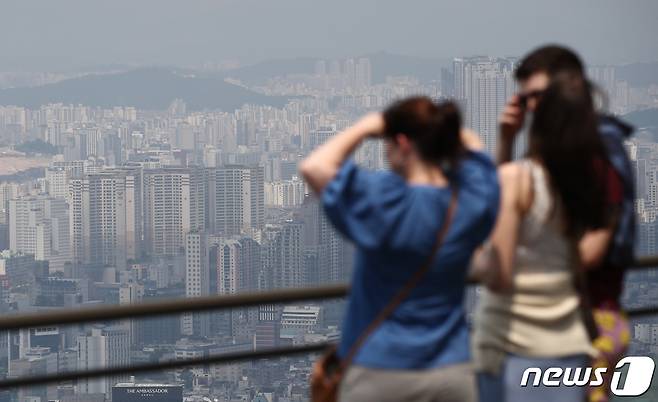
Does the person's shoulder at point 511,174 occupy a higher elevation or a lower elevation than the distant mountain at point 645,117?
higher

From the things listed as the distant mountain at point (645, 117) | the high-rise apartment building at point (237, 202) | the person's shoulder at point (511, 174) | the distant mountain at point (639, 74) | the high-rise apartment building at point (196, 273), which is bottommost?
the high-rise apartment building at point (196, 273)

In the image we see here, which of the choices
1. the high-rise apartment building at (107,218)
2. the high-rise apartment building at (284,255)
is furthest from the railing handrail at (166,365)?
the high-rise apartment building at (107,218)

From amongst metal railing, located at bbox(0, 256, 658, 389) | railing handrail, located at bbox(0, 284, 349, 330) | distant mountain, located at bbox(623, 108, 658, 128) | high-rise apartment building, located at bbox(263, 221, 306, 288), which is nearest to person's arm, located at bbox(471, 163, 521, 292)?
metal railing, located at bbox(0, 256, 658, 389)

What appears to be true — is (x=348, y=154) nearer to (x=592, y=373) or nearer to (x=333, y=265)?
(x=592, y=373)

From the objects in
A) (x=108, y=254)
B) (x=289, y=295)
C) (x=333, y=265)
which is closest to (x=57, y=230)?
(x=108, y=254)

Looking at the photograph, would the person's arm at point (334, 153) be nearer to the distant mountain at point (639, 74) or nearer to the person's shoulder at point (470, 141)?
the person's shoulder at point (470, 141)

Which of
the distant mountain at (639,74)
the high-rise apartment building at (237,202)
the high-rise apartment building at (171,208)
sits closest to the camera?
the high-rise apartment building at (171,208)

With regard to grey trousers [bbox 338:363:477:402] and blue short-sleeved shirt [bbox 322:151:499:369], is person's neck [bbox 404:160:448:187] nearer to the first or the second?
blue short-sleeved shirt [bbox 322:151:499:369]
